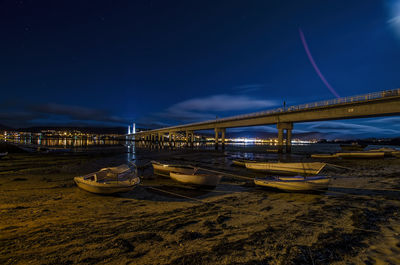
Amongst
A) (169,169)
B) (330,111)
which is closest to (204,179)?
(169,169)

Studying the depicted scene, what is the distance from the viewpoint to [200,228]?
6207 mm

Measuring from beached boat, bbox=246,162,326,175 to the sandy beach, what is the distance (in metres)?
5.23

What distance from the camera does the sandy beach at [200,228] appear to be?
15.2 ft

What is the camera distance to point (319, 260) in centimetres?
448

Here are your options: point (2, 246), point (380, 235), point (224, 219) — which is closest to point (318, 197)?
point (380, 235)

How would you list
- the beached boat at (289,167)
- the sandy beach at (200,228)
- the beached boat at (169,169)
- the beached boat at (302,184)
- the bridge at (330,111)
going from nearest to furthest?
the sandy beach at (200,228) → the beached boat at (302,184) → the beached boat at (169,169) → the beached boat at (289,167) → the bridge at (330,111)

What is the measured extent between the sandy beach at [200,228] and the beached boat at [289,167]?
5.23 m

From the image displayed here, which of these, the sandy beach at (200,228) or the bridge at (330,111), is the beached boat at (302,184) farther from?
the bridge at (330,111)

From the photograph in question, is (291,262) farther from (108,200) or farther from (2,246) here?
(108,200)

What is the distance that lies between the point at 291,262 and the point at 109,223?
19.5ft

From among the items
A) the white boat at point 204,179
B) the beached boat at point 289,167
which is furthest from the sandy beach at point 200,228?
the beached boat at point 289,167

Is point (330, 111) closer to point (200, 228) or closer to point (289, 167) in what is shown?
point (289, 167)

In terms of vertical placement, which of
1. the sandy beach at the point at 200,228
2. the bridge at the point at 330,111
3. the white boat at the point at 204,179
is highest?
the bridge at the point at 330,111

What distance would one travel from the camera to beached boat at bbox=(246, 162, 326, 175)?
52.2 ft
